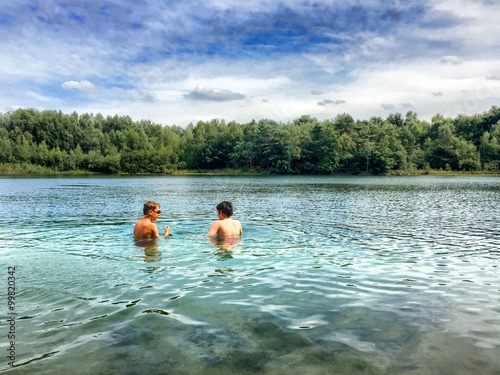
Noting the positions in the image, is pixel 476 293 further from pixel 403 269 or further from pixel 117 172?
pixel 117 172

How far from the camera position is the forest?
130 m

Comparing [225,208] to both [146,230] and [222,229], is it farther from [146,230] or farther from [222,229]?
[146,230]

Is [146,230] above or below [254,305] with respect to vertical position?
above

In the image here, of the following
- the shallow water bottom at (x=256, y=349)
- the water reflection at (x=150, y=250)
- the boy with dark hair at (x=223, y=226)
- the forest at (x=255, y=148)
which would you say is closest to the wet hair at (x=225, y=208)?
the boy with dark hair at (x=223, y=226)

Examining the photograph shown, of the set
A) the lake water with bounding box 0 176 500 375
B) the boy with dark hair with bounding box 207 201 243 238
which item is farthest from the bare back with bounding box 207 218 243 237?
the lake water with bounding box 0 176 500 375

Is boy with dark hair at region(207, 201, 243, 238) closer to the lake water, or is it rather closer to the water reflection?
the lake water

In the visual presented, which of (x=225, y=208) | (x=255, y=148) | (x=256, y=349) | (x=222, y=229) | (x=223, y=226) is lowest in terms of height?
(x=256, y=349)

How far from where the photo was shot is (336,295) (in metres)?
9.30

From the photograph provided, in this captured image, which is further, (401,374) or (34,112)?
(34,112)

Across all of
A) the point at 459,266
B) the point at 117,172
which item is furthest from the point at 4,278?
the point at 117,172

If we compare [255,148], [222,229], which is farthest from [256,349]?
[255,148]

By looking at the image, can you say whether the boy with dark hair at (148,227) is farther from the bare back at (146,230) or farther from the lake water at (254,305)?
the lake water at (254,305)

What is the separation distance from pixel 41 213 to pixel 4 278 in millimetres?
18060

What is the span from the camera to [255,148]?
140m
